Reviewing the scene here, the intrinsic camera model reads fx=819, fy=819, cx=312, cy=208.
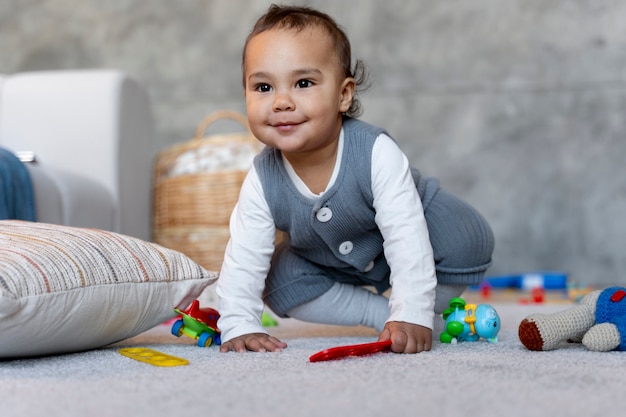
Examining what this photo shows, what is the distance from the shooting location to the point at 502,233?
304 centimetres

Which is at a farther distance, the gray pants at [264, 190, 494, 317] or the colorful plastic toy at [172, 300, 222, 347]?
the gray pants at [264, 190, 494, 317]

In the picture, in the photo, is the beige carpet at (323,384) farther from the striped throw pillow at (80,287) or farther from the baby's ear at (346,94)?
the baby's ear at (346,94)

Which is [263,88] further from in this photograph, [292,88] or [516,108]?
[516,108]

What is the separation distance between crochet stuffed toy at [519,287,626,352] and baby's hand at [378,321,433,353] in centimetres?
13

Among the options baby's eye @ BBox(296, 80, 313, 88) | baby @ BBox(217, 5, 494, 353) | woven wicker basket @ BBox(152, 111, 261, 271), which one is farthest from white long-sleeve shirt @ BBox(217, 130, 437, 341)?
woven wicker basket @ BBox(152, 111, 261, 271)

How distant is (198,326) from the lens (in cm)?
123

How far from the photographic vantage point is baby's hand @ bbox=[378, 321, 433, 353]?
108 centimetres

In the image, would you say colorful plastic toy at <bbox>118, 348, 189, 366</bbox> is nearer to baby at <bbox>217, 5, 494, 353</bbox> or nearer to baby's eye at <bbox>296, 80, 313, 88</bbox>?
baby at <bbox>217, 5, 494, 353</bbox>

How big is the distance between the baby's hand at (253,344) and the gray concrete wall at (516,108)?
2.02 m

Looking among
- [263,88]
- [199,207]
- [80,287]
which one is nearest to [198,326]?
[80,287]

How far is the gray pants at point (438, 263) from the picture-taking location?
52.5 inches

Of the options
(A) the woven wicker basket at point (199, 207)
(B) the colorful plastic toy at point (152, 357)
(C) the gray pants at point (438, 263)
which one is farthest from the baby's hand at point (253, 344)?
(A) the woven wicker basket at point (199, 207)

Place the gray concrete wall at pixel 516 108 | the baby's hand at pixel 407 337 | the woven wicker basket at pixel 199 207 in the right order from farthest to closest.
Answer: the gray concrete wall at pixel 516 108 < the woven wicker basket at pixel 199 207 < the baby's hand at pixel 407 337

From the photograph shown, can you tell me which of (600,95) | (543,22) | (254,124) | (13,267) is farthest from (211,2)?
(13,267)
